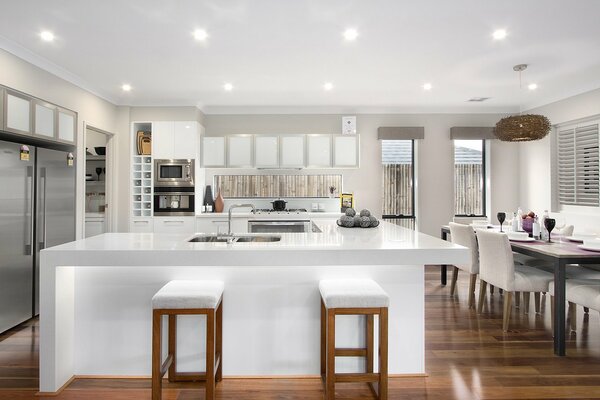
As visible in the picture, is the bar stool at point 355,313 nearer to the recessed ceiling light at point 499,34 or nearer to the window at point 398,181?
the recessed ceiling light at point 499,34

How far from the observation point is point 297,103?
5.98m

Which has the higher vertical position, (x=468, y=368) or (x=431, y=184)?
(x=431, y=184)

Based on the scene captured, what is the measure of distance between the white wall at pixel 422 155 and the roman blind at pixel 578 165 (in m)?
0.88

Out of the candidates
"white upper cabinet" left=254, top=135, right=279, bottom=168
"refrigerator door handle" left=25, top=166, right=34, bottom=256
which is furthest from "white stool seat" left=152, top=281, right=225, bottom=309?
"white upper cabinet" left=254, top=135, right=279, bottom=168

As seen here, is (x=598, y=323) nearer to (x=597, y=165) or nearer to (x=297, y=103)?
(x=597, y=165)

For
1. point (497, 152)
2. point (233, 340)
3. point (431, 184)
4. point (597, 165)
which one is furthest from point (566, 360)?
point (497, 152)

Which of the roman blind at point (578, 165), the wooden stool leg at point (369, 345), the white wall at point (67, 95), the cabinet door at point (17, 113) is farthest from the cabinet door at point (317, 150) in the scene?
the wooden stool leg at point (369, 345)

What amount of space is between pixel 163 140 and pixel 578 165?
19.4ft

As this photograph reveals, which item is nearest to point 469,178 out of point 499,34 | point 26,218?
point 499,34

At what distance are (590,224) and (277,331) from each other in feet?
Answer: 15.0

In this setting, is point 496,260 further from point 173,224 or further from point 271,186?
point 173,224

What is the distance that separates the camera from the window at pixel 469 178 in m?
6.51

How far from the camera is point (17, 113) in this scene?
3.63 meters

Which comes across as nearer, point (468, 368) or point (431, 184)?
point (468, 368)
